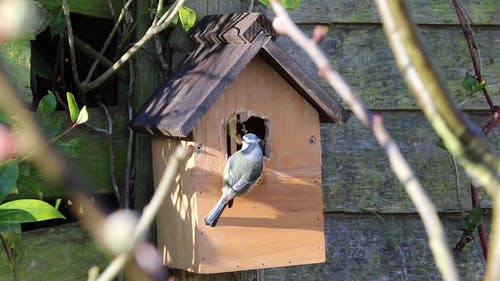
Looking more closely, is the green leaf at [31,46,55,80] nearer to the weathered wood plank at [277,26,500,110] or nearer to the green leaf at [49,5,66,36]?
the green leaf at [49,5,66,36]

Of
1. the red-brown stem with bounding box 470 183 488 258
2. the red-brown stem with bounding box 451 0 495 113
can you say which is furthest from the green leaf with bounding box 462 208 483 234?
the red-brown stem with bounding box 451 0 495 113

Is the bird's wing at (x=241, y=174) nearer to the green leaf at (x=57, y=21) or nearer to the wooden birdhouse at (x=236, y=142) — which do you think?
the wooden birdhouse at (x=236, y=142)

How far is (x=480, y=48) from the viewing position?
6.81 ft

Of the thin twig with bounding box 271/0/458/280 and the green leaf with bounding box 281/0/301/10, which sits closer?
the thin twig with bounding box 271/0/458/280

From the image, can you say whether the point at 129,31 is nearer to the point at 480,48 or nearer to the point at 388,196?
the point at 388,196

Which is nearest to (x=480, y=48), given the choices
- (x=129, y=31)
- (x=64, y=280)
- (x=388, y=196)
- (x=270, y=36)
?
(x=388, y=196)

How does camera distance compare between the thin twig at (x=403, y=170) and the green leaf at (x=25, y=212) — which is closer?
the thin twig at (x=403, y=170)

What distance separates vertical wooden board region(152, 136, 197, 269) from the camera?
1.54 meters

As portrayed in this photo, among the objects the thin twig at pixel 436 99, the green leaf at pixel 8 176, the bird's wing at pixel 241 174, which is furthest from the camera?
the bird's wing at pixel 241 174

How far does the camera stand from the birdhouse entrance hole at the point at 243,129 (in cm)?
158

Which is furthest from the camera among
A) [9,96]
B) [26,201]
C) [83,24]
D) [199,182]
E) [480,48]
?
[480,48]

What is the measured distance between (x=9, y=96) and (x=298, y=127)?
128 cm

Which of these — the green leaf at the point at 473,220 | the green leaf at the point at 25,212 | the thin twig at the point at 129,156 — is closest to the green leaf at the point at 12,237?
the green leaf at the point at 25,212

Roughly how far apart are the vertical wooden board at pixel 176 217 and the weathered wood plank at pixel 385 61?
1.58 feet
